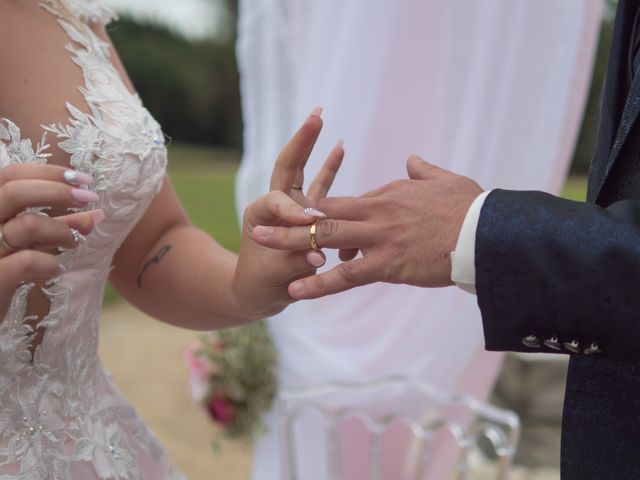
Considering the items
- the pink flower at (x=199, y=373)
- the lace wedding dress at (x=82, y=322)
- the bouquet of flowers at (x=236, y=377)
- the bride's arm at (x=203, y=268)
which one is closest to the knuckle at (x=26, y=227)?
the lace wedding dress at (x=82, y=322)

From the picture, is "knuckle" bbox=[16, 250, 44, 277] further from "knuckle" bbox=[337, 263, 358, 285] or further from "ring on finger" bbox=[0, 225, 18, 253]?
"knuckle" bbox=[337, 263, 358, 285]

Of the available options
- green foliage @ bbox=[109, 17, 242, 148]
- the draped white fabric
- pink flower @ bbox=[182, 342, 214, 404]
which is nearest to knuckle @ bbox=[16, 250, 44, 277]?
the draped white fabric

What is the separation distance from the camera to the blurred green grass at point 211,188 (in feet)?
33.5

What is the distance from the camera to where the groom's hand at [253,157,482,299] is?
978mm

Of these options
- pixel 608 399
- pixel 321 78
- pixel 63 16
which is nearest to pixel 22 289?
pixel 63 16

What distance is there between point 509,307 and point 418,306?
144 cm

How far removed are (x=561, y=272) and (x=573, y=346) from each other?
0.35ft

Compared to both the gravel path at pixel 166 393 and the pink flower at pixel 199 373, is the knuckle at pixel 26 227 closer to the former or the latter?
the pink flower at pixel 199 373

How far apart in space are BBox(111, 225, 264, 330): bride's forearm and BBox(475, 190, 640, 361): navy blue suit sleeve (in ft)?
1.59

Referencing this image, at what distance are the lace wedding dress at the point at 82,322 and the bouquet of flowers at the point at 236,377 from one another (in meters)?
1.27

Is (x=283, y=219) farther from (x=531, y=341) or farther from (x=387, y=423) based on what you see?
(x=387, y=423)

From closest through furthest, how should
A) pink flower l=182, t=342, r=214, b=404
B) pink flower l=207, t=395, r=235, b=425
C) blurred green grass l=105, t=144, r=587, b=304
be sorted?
pink flower l=207, t=395, r=235, b=425 → pink flower l=182, t=342, r=214, b=404 → blurred green grass l=105, t=144, r=587, b=304

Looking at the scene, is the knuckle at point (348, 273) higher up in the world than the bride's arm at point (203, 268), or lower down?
higher up

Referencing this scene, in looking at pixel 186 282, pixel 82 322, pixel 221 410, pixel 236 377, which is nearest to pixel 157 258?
pixel 186 282
